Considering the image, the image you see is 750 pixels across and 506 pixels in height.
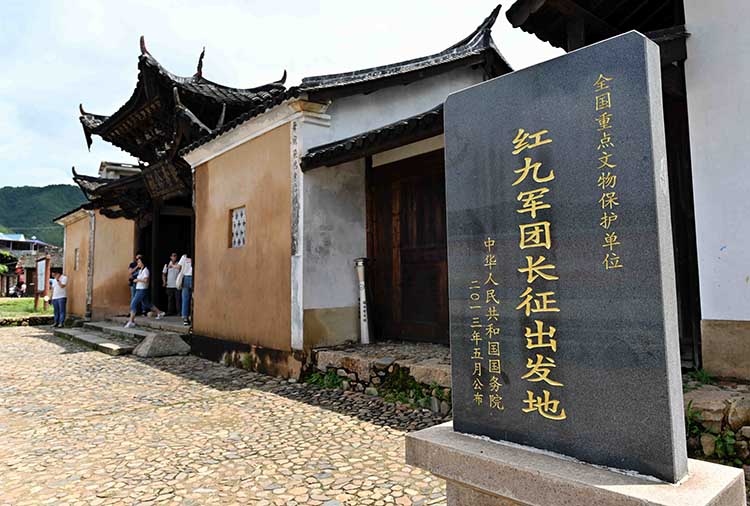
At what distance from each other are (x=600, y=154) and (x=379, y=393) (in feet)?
12.7

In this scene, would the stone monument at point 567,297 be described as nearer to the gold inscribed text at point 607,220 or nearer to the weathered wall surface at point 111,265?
the gold inscribed text at point 607,220

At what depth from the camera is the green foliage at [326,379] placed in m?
5.59

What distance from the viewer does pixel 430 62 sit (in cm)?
754

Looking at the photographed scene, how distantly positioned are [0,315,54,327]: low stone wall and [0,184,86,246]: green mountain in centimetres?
4214

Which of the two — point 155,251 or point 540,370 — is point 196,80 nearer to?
point 155,251

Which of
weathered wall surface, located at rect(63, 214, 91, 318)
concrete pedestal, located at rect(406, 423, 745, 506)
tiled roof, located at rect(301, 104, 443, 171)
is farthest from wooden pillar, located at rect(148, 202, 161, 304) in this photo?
concrete pedestal, located at rect(406, 423, 745, 506)

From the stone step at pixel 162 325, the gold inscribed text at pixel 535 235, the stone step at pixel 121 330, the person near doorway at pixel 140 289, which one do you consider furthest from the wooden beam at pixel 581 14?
the person near doorway at pixel 140 289

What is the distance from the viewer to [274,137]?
6562 mm

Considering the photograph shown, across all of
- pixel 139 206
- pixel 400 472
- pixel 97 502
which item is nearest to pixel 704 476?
pixel 400 472

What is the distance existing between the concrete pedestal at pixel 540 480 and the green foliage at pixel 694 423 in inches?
58.2

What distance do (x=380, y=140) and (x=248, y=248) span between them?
293 cm

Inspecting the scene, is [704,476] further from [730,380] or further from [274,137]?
[274,137]

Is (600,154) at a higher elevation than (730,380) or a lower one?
higher

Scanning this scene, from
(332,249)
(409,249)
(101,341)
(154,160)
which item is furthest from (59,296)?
(409,249)
